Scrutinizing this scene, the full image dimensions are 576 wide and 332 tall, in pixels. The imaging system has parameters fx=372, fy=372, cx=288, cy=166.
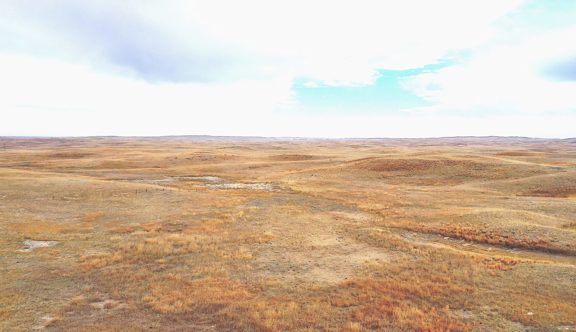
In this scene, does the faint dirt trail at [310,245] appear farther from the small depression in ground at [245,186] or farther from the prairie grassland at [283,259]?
the small depression in ground at [245,186]

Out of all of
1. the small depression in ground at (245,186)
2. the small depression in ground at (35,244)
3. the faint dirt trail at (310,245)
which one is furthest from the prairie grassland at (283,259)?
the small depression in ground at (245,186)

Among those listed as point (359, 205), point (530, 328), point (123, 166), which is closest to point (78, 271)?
point (530, 328)

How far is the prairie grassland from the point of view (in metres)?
16.2

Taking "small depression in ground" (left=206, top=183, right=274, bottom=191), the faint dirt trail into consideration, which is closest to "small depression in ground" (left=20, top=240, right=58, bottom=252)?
the faint dirt trail

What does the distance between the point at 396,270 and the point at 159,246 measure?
16.0 meters

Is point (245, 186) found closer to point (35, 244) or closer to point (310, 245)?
point (310, 245)

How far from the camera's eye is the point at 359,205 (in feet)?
142

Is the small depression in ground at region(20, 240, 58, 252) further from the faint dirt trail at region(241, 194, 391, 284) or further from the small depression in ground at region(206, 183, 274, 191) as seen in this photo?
the small depression in ground at region(206, 183, 274, 191)

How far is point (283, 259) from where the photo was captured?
24031mm

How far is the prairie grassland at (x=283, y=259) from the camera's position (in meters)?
16.2

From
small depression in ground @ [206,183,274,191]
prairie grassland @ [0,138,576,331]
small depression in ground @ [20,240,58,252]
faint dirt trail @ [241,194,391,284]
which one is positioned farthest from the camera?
small depression in ground @ [206,183,274,191]

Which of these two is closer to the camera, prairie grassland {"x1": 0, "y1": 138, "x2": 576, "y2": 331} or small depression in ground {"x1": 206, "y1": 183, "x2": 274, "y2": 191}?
prairie grassland {"x1": 0, "y1": 138, "x2": 576, "y2": 331}

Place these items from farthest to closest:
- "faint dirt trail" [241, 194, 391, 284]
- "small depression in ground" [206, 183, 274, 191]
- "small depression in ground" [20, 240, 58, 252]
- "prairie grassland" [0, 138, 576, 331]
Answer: "small depression in ground" [206, 183, 274, 191], "small depression in ground" [20, 240, 58, 252], "faint dirt trail" [241, 194, 391, 284], "prairie grassland" [0, 138, 576, 331]

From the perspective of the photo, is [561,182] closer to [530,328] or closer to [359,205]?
[359,205]
